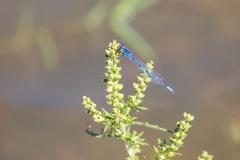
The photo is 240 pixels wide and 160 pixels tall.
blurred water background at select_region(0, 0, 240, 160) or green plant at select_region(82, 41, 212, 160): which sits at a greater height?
blurred water background at select_region(0, 0, 240, 160)

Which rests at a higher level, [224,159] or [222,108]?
[222,108]

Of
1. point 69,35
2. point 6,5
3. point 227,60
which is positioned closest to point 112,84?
point 227,60

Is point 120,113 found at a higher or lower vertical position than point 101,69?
lower

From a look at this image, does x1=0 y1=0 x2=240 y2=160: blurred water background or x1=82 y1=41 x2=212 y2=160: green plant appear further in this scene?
x1=0 y1=0 x2=240 y2=160: blurred water background

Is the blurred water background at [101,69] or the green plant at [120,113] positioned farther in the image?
the blurred water background at [101,69]

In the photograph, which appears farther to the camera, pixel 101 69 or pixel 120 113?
pixel 101 69

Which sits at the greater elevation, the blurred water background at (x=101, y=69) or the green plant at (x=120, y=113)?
the blurred water background at (x=101, y=69)

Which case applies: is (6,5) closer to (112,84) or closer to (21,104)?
(21,104)

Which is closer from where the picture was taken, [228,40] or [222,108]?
[222,108]
